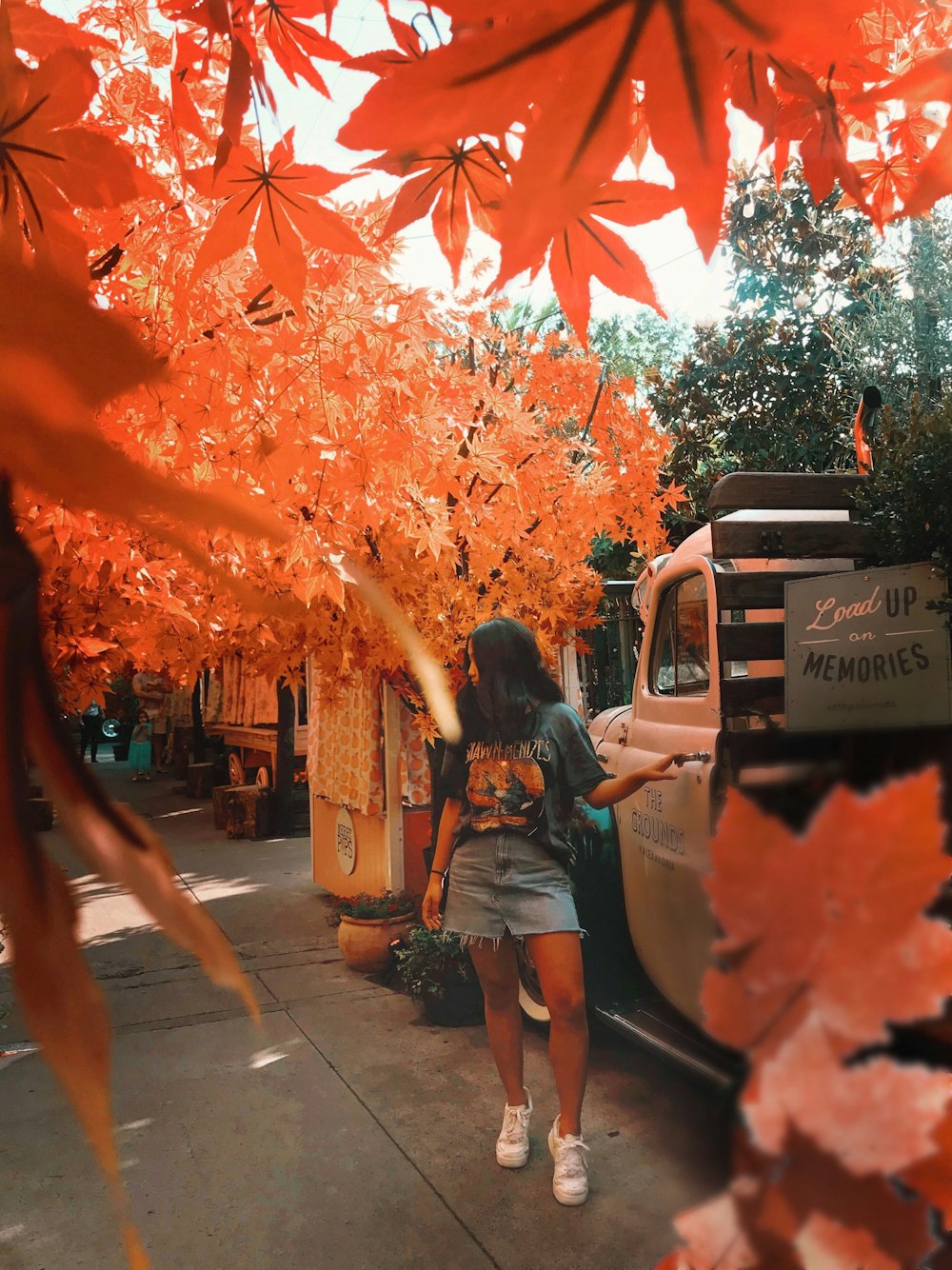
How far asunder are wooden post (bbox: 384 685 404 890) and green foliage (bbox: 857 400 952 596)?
2.59 m

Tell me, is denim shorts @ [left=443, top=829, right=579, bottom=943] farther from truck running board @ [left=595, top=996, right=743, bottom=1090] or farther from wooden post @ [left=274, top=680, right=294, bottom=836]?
wooden post @ [left=274, top=680, right=294, bottom=836]

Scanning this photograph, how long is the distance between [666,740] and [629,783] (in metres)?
1.29

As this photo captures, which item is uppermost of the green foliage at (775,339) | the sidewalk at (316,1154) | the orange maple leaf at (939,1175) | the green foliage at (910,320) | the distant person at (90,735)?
the green foliage at (775,339)

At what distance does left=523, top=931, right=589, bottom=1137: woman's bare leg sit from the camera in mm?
2084

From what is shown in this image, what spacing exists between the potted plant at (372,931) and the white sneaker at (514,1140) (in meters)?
1.51

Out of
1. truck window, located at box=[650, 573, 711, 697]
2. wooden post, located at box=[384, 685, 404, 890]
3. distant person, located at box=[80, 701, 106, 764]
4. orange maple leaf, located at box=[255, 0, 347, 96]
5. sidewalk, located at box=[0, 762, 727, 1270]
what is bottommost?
sidewalk, located at box=[0, 762, 727, 1270]

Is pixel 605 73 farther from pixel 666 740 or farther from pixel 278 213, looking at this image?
pixel 666 740

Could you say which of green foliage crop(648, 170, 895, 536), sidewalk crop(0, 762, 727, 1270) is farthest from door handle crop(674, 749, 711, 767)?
green foliage crop(648, 170, 895, 536)

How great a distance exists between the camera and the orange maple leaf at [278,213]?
47 cm

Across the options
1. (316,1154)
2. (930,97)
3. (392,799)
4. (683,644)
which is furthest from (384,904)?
(930,97)

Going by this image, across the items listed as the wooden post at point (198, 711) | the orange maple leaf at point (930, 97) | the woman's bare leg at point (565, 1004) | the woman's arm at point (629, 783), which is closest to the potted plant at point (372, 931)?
the wooden post at point (198, 711)

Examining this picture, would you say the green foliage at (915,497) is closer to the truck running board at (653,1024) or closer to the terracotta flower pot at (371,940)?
the truck running board at (653,1024)

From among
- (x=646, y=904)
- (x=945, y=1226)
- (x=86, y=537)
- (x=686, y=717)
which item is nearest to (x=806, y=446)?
(x=86, y=537)

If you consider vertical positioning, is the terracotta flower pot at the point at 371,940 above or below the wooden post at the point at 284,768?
below
